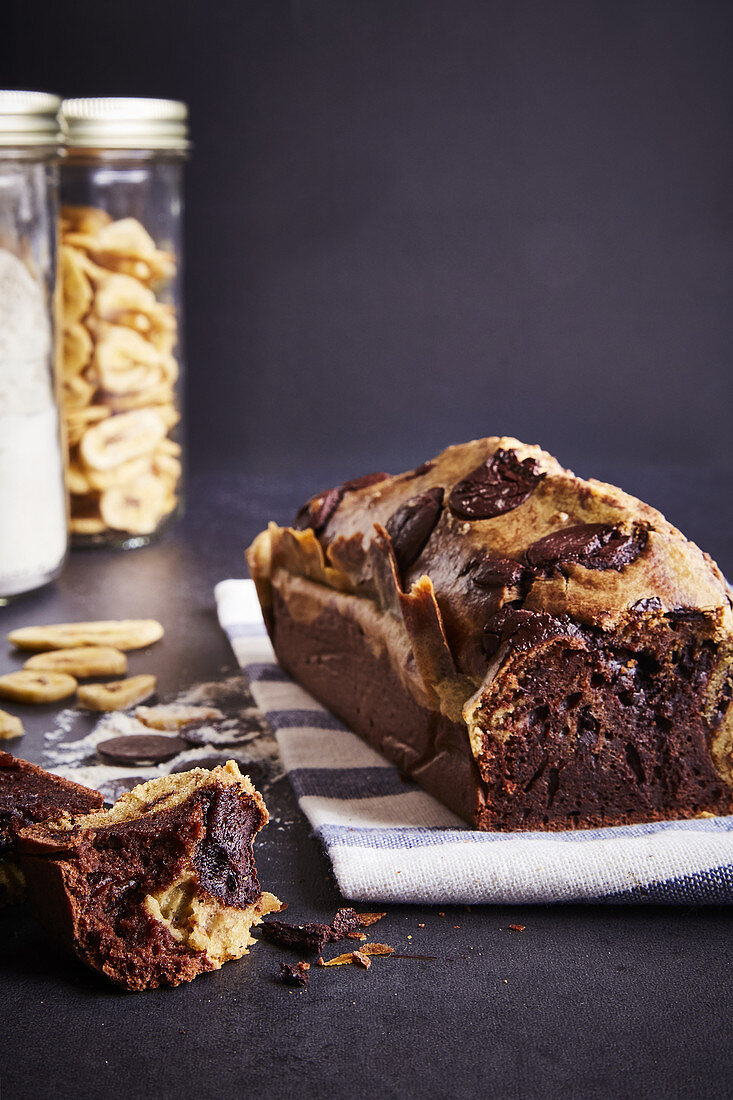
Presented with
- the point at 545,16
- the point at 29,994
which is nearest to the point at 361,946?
the point at 29,994

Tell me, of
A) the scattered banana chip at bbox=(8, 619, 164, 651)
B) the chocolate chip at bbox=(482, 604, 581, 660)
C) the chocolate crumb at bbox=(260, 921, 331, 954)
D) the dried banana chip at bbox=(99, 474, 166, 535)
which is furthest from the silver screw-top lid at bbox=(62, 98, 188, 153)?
the chocolate crumb at bbox=(260, 921, 331, 954)

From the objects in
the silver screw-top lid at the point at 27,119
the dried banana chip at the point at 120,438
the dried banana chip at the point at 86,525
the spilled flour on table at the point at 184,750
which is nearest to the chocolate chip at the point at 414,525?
the spilled flour on table at the point at 184,750

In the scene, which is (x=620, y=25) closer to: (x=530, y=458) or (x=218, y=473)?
(x=218, y=473)

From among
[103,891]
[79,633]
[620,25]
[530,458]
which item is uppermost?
[620,25]

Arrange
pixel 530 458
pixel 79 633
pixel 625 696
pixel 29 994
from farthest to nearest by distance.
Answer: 1. pixel 79 633
2. pixel 530 458
3. pixel 625 696
4. pixel 29 994

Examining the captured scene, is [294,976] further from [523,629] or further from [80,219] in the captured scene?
[80,219]

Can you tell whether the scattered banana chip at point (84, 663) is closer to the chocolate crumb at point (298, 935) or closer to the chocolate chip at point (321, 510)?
the chocolate chip at point (321, 510)
